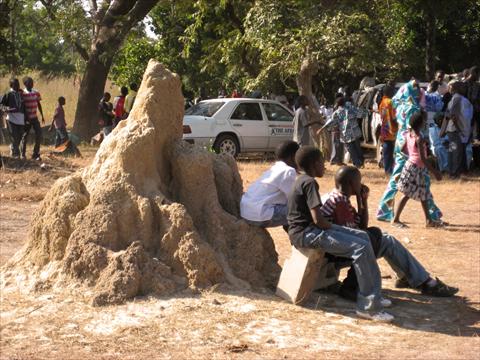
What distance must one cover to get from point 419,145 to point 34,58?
4251cm

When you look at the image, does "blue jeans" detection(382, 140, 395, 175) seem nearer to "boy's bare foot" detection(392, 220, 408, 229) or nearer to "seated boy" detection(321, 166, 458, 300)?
"boy's bare foot" detection(392, 220, 408, 229)

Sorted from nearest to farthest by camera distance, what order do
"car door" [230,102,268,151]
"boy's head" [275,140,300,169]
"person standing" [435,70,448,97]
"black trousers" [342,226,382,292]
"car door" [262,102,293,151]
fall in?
"black trousers" [342,226,382,292] < "boy's head" [275,140,300,169] < "person standing" [435,70,448,97] < "car door" [230,102,268,151] < "car door" [262,102,293,151]

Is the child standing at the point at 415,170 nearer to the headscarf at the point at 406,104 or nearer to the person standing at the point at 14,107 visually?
the headscarf at the point at 406,104

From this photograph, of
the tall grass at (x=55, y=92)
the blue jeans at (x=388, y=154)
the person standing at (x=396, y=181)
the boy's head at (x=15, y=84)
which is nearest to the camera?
the person standing at (x=396, y=181)

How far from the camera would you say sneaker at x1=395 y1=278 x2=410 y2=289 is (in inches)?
302

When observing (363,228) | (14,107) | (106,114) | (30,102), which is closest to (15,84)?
(14,107)

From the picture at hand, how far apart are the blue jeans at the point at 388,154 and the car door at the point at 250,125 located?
157 inches

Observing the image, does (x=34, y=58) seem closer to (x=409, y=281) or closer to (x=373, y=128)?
(x=373, y=128)

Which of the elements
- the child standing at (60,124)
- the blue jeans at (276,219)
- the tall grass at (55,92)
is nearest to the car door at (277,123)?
the child standing at (60,124)

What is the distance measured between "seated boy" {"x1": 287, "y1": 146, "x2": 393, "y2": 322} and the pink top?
4.14 metres

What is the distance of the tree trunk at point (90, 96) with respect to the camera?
78.5 feet

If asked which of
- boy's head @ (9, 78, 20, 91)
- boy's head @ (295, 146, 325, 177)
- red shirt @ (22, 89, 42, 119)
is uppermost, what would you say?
boy's head @ (9, 78, 20, 91)

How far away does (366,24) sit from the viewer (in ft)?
60.3

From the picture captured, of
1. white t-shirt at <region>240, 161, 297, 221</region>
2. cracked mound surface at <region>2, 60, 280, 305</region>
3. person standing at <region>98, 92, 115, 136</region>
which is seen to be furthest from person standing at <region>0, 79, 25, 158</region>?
white t-shirt at <region>240, 161, 297, 221</region>
